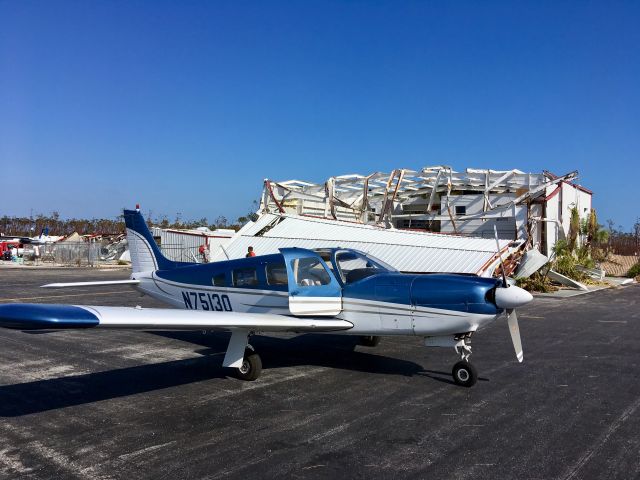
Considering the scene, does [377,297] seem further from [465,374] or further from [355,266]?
[465,374]

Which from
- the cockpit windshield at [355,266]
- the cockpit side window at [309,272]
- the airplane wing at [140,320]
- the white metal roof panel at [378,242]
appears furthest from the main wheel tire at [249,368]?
the white metal roof panel at [378,242]

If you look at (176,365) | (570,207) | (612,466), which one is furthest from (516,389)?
(570,207)

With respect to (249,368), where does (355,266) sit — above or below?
above

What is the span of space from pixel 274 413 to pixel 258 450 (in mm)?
1107

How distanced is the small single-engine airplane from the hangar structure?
15.3m

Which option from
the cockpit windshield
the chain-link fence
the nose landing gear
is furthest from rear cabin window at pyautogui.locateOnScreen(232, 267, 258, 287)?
the chain-link fence

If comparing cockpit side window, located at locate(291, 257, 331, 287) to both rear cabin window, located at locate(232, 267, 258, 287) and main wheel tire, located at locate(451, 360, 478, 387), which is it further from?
main wheel tire, located at locate(451, 360, 478, 387)

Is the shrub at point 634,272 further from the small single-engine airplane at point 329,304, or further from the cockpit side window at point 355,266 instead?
the cockpit side window at point 355,266

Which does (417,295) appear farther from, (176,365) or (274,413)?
(176,365)

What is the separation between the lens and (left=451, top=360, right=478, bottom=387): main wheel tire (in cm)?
696

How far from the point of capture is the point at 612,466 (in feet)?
14.6

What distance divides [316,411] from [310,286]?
221 centimetres

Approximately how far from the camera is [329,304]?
25.1 ft

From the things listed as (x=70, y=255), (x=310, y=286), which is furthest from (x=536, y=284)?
(x=70, y=255)
